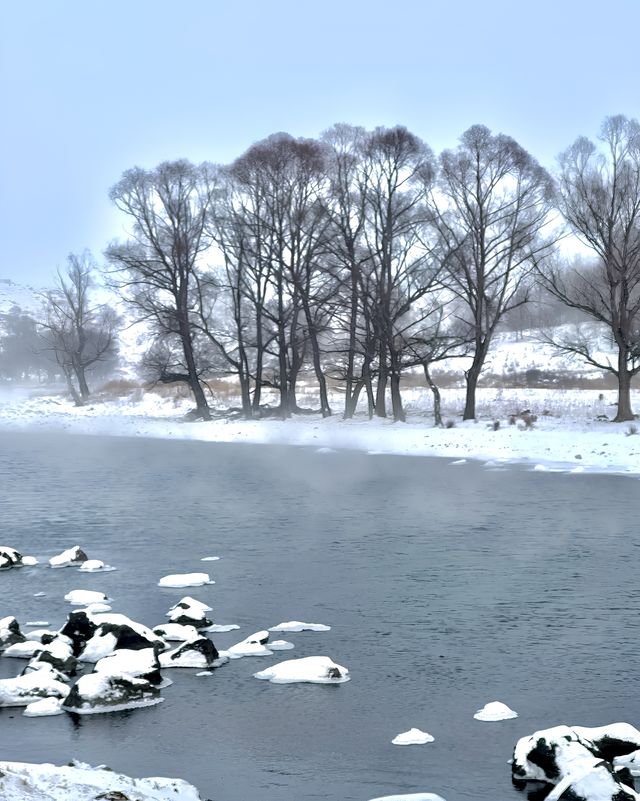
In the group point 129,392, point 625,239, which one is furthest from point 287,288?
point 129,392

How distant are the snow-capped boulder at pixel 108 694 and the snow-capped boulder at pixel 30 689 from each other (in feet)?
0.76

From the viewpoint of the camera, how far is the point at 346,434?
41375 mm

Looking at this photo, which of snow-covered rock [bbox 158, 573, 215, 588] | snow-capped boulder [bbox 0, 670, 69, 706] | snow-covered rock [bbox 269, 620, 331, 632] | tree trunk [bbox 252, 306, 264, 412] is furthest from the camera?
tree trunk [bbox 252, 306, 264, 412]

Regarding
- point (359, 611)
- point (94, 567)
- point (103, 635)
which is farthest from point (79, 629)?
point (94, 567)

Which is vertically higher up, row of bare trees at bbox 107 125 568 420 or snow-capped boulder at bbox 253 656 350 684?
row of bare trees at bbox 107 125 568 420

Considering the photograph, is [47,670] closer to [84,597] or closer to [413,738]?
[84,597]

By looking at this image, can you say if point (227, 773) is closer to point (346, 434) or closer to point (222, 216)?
point (346, 434)

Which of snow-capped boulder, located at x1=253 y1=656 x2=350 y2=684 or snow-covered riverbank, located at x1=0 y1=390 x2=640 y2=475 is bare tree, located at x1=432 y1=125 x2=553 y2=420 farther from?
snow-capped boulder, located at x1=253 y1=656 x2=350 y2=684

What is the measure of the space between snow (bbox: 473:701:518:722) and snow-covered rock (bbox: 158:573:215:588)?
6107 mm

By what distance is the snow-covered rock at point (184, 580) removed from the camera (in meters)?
14.1

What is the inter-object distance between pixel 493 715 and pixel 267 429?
35.5 m

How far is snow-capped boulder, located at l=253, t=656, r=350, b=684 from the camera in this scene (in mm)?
9930

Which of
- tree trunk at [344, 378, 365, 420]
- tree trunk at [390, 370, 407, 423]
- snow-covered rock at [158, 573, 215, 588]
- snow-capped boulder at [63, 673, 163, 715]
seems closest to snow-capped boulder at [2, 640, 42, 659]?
snow-capped boulder at [63, 673, 163, 715]

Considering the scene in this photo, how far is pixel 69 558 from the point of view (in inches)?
612
